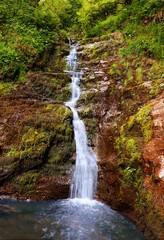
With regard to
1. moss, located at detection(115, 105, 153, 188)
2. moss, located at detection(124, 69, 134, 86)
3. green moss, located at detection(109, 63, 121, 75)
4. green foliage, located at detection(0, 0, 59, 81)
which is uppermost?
green foliage, located at detection(0, 0, 59, 81)

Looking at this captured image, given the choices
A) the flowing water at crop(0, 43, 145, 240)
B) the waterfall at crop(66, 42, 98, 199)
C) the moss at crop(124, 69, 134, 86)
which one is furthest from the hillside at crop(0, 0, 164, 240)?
the flowing water at crop(0, 43, 145, 240)

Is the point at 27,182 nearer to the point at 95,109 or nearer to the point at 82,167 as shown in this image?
the point at 82,167

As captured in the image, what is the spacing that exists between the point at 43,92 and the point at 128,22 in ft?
22.3

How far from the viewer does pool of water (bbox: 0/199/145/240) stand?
4918 millimetres

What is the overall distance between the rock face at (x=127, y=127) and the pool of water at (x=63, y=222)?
1.62ft

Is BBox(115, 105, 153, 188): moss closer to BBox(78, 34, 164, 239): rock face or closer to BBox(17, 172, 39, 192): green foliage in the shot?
BBox(78, 34, 164, 239): rock face

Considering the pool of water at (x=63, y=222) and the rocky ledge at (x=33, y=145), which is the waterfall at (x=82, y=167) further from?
the pool of water at (x=63, y=222)

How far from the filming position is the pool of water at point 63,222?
4918 mm

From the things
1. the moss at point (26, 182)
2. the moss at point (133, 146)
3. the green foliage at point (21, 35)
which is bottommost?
the moss at point (26, 182)

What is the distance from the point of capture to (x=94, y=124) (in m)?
9.08

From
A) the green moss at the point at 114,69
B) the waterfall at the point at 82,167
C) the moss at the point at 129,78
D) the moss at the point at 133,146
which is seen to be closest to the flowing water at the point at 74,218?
the waterfall at the point at 82,167

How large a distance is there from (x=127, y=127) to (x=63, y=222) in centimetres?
367

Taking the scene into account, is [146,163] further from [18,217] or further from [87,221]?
[18,217]

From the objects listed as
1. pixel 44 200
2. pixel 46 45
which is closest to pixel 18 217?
pixel 44 200
